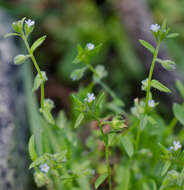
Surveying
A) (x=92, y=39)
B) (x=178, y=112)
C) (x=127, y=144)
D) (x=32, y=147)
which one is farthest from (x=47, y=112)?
(x=92, y=39)

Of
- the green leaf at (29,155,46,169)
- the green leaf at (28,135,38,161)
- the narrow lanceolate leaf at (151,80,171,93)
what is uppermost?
the narrow lanceolate leaf at (151,80,171,93)

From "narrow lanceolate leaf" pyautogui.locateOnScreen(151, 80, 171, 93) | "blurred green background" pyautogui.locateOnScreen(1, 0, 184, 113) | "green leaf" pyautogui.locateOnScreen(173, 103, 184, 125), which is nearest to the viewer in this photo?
"narrow lanceolate leaf" pyautogui.locateOnScreen(151, 80, 171, 93)

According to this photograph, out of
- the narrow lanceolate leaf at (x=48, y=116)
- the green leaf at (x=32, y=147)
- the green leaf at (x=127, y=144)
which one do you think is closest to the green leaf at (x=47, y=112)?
the narrow lanceolate leaf at (x=48, y=116)

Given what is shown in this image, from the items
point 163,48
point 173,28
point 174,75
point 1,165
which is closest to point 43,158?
point 1,165

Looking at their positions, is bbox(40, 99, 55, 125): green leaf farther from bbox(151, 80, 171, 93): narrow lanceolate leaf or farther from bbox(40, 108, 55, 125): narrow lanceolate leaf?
bbox(151, 80, 171, 93): narrow lanceolate leaf

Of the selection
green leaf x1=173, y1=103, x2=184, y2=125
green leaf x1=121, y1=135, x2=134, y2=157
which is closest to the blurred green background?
green leaf x1=173, y1=103, x2=184, y2=125

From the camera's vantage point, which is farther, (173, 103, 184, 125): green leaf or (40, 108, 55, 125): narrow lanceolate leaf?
(173, 103, 184, 125): green leaf

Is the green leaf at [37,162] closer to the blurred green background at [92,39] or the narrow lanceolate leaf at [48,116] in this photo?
the narrow lanceolate leaf at [48,116]

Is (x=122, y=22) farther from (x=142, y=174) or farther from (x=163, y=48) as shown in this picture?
(x=142, y=174)
